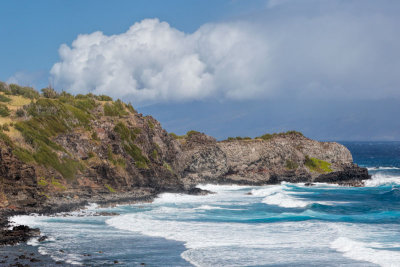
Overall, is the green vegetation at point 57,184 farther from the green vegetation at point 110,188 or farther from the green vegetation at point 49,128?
the green vegetation at point 110,188

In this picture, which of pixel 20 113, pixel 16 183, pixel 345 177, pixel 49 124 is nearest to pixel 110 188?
pixel 49 124

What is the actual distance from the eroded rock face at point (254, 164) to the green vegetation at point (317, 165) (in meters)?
0.73

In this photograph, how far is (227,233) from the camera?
Result: 1297 inches

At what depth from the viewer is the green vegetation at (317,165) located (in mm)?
89062

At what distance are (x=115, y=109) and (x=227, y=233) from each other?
40.7 metres

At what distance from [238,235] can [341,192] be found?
137ft

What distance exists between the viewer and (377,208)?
51.8m

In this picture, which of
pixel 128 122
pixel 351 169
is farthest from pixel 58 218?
pixel 351 169

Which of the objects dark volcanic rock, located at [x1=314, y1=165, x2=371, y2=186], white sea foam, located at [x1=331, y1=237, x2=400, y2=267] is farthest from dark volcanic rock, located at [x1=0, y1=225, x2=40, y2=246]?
dark volcanic rock, located at [x1=314, y1=165, x2=371, y2=186]

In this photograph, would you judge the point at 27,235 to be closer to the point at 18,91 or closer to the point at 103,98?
the point at 18,91

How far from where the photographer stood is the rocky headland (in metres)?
40.2

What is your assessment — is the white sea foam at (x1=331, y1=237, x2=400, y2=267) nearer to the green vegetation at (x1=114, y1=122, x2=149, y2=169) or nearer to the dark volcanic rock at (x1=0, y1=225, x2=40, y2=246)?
the dark volcanic rock at (x1=0, y1=225, x2=40, y2=246)

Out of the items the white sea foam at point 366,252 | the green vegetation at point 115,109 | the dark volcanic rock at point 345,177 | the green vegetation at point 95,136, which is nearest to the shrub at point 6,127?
the green vegetation at point 95,136

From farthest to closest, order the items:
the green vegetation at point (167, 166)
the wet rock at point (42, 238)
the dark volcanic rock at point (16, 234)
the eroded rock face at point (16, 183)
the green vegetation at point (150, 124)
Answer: the green vegetation at point (150, 124), the green vegetation at point (167, 166), the eroded rock face at point (16, 183), the wet rock at point (42, 238), the dark volcanic rock at point (16, 234)
